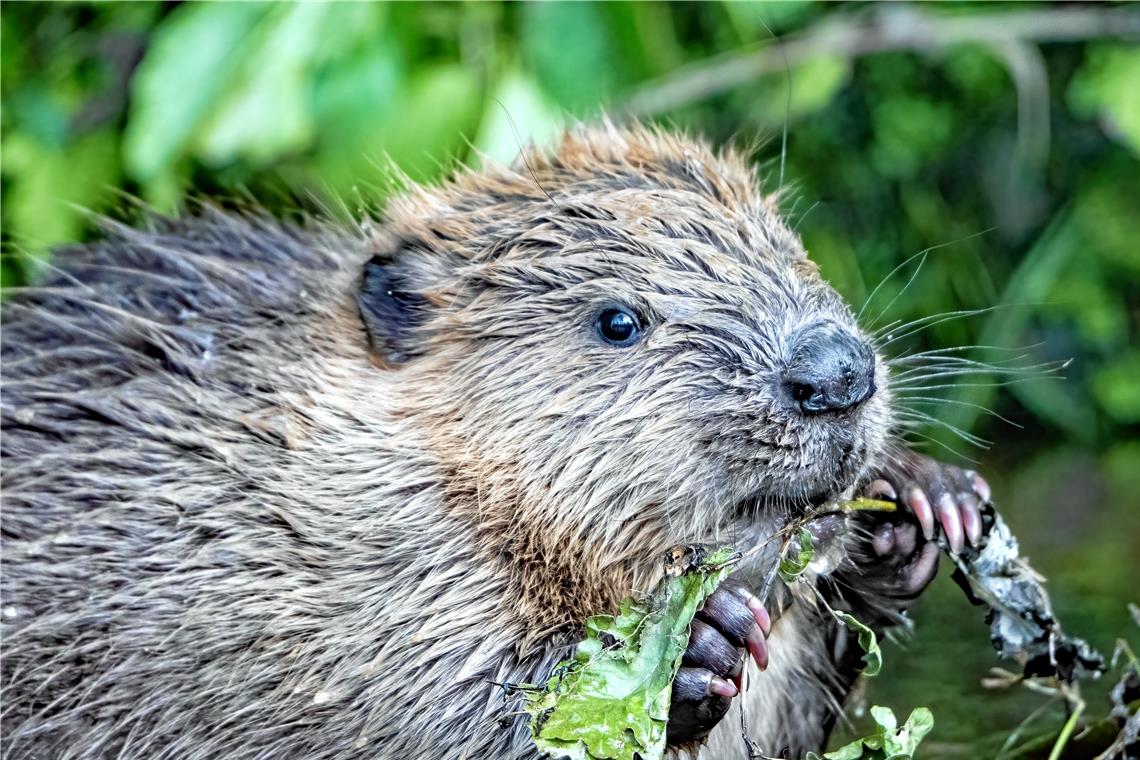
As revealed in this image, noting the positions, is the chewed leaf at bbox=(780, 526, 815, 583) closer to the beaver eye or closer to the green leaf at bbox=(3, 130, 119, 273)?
the beaver eye

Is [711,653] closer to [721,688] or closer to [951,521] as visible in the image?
[721,688]

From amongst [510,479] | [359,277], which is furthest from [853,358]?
[359,277]

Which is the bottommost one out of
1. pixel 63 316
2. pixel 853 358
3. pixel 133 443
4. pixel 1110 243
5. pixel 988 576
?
pixel 1110 243

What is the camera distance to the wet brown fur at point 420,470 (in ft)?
6.27

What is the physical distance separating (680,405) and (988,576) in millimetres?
524

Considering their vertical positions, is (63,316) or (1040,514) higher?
(63,316)

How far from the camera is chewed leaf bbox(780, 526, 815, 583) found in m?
1.83

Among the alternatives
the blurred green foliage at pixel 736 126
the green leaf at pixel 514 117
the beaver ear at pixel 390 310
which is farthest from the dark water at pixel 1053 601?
the green leaf at pixel 514 117

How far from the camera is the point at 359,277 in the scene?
219 centimetres

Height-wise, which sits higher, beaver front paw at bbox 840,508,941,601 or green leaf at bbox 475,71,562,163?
green leaf at bbox 475,71,562,163

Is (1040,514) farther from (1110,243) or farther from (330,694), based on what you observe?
(330,694)

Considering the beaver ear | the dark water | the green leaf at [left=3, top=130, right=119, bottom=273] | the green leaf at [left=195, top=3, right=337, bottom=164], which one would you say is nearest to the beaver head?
the beaver ear

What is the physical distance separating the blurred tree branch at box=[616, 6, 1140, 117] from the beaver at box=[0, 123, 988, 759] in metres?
1.61

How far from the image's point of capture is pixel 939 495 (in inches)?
79.4
